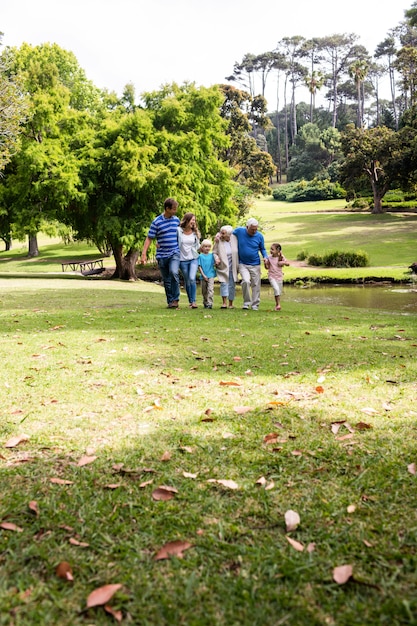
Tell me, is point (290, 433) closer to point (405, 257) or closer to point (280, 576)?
point (280, 576)

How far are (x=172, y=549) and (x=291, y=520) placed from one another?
60 cm

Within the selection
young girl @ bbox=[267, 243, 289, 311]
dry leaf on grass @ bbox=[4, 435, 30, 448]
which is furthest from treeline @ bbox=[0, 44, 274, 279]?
dry leaf on grass @ bbox=[4, 435, 30, 448]

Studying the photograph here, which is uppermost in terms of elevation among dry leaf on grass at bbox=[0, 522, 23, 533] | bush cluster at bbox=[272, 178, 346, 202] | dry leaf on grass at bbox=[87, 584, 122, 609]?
bush cluster at bbox=[272, 178, 346, 202]

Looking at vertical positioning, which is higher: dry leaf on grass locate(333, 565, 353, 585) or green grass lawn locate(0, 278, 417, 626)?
green grass lawn locate(0, 278, 417, 626)

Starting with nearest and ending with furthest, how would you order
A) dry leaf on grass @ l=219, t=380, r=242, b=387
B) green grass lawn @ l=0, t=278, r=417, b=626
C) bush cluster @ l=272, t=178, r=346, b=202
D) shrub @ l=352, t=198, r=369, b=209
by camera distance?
green grass lawn @ l=0, t=278, r=417, b=626 < dry leaf on grass @ l=219, t=380, r=242, b=387 < shrub @ l=352, t=198, r=369, b=209 < bush cluster @ l=272, t=178, r=346, b=202

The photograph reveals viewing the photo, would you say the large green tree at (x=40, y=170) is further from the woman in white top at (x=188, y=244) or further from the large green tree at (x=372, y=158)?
the large green tree at (x=372, y=158)

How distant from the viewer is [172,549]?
2271 mm

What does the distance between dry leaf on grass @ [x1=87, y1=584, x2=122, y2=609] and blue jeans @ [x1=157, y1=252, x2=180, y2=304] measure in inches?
360

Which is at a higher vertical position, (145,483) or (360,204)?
(360,204)

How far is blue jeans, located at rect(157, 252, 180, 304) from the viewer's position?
35.9 feet

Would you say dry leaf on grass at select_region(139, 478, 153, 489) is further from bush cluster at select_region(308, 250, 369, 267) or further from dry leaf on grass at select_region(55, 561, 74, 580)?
bush cluster at select_region(308, 250, 369, 267)

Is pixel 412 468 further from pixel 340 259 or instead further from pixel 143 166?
pixel 340 259

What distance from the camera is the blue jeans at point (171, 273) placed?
10938 millimetres

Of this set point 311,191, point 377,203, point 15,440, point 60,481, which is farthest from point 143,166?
point 311,191
